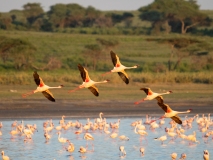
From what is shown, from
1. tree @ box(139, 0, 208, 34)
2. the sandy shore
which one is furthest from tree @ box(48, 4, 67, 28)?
the sandy shore

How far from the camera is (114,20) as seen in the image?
76.9 m

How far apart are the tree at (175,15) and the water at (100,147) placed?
145 ft

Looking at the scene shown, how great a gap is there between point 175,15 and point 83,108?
42462 mm

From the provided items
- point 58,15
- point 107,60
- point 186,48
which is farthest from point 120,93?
point 58,15

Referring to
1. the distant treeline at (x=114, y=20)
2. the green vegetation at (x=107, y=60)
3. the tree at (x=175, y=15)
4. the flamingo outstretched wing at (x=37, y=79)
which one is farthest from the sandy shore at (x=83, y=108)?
the tree at (x=175, y=15)

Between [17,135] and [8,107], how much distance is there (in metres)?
4.36

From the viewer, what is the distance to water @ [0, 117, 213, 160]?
15.7m

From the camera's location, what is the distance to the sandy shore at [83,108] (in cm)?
2288

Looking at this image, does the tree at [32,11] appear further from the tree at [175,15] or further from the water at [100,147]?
the water at [100,147]

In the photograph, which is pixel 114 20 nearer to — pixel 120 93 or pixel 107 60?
pixel 107 60

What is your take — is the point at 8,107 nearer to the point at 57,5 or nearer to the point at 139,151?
the point at 139,151

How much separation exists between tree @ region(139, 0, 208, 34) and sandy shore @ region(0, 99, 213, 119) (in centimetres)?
3831

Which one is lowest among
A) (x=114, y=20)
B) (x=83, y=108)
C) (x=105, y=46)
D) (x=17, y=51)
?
(x=83, y=108)

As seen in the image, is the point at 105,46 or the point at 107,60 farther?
the point at 105,46
